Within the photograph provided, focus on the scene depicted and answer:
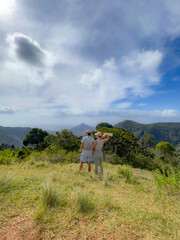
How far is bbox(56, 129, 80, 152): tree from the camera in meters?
18.3

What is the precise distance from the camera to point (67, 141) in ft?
62.1

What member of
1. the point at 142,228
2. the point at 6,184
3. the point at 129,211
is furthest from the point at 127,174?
the point at 6,184

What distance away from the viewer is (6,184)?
2832mm

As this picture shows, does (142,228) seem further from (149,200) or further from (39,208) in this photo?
(39,208)

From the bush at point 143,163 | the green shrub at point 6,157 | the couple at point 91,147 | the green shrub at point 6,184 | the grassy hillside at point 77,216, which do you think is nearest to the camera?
the grassy hillside at point 77,216

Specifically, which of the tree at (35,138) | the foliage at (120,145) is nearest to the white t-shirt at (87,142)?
the foliage at (120,145)

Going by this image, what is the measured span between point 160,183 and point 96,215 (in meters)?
2.28

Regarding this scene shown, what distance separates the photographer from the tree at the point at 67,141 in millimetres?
18297

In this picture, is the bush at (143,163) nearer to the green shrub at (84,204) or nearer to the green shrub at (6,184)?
the green shrub at (84,204)

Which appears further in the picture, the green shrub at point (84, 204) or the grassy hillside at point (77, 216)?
the green shrub at point (84, 204)

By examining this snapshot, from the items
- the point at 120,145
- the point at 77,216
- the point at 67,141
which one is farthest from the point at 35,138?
the point at 77,216

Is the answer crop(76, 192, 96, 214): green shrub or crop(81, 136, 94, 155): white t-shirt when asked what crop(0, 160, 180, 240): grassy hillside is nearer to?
crop(76, 192, 96, 214): green shrub

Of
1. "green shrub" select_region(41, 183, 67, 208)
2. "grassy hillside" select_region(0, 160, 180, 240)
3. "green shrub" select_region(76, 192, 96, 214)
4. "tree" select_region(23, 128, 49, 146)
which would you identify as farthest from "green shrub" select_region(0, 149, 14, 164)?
"tree" select_region(23, 128, 49, 146)

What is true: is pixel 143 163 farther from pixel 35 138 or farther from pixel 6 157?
pixel 35 138
